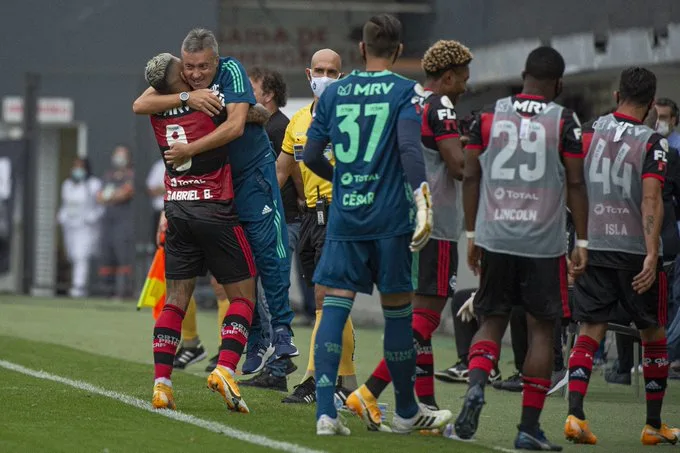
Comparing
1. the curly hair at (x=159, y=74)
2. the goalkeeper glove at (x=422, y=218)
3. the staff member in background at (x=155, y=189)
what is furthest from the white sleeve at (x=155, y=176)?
the goalkeeper glove at (x=422, y=218)

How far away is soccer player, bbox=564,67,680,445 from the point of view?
8.30 metres

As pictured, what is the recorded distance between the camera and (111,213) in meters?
23.3

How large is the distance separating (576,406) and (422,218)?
1.60 m

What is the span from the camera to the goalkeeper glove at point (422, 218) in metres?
7.29

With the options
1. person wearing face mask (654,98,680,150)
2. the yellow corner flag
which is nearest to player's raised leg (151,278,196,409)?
the yellow corner flag

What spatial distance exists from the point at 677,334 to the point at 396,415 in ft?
16.1

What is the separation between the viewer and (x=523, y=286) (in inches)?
299

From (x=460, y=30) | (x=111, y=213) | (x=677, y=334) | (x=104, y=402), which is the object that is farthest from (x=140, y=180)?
(x=104, y=402)

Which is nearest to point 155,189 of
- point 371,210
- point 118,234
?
point 118,234

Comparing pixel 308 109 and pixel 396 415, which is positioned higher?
pixel 308 109

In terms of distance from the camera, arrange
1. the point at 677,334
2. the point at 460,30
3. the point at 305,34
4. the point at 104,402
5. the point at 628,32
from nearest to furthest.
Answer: the point at 104,402
the point at 677,334
the point at 628,32
the point at 460,30
the point at 305,34

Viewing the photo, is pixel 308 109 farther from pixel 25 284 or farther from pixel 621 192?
pixel 25 284

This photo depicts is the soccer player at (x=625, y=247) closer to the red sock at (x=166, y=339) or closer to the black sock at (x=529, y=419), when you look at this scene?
the black sock at (x=529, y=419)

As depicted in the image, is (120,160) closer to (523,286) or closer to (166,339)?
(166,339)
